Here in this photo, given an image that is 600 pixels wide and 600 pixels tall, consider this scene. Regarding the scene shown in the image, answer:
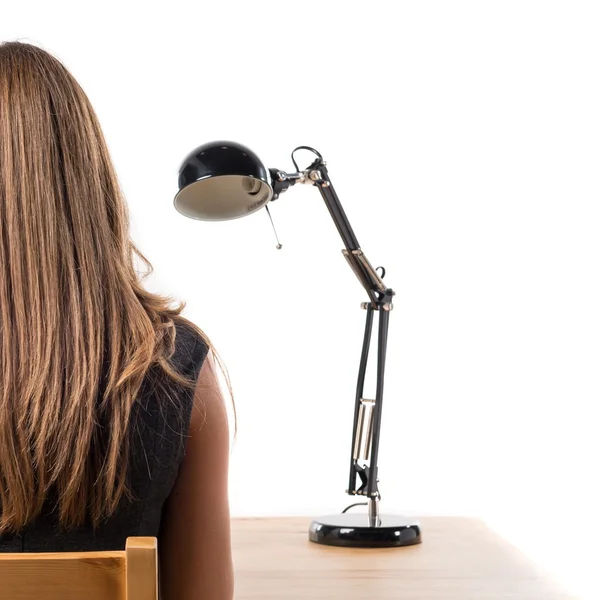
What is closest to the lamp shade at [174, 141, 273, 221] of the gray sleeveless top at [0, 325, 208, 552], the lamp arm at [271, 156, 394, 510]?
the lamp arm at [271, 156, 394, 510]

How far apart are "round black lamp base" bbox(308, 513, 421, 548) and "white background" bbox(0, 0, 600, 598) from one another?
0.79 feet

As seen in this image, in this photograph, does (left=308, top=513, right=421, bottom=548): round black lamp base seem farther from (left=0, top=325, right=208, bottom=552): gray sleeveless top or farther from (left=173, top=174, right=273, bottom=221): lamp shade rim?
(left=0, top=325, right=208, bottom=552): gray sleeveless top

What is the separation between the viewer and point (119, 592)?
23.5 inches

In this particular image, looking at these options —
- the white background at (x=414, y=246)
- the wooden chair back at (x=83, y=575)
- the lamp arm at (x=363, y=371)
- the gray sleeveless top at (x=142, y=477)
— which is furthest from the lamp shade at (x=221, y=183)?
the wooden chair back at (x=83, y=575)

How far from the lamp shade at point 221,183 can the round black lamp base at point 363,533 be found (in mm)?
555

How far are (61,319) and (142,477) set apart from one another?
17 cm

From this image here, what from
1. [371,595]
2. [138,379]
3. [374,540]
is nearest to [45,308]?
[138,379]

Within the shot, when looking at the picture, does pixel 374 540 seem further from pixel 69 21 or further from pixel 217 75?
pixel 69 21

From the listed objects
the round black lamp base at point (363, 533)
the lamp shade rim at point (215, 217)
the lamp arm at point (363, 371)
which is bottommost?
the round black lamp base at point (363, 533)

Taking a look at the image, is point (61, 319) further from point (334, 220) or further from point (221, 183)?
point (334, 220)

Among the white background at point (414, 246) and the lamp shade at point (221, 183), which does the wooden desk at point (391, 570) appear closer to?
the white background at point (414, 246)

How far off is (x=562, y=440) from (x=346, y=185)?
2.19 feet

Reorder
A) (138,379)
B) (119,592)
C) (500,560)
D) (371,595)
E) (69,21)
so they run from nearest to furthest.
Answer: (119,592), (138,379), (371,595), (500,560), (69,21)

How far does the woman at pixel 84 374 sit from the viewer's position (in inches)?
32.0
